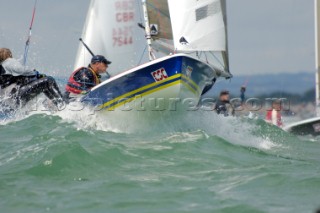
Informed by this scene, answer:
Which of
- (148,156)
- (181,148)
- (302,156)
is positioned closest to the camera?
(148,156)

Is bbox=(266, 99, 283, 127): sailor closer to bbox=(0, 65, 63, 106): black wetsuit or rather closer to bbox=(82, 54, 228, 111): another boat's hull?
bbox=(82, 54, 228, 111): another boat's hull

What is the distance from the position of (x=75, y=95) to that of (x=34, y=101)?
3.67 feet

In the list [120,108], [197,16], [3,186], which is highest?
[197,16]

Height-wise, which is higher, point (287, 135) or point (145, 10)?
point (145, 10)

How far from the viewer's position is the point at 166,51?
1278 cm

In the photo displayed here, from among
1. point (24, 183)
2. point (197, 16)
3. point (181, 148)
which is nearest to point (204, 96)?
point (197, 16)

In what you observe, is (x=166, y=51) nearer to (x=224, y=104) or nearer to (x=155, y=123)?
(x=224, y=104)

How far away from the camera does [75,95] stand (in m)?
10.1

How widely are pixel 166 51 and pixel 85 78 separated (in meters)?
3.16

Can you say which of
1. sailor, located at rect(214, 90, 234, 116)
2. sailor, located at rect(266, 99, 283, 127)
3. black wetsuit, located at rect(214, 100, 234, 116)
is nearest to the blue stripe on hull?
black wetsuit, located at rect(214, 100, 234, 116)

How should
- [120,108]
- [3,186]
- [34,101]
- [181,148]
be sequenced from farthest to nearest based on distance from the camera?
[34,101] → [120,108] → [181,148] → [3,186]

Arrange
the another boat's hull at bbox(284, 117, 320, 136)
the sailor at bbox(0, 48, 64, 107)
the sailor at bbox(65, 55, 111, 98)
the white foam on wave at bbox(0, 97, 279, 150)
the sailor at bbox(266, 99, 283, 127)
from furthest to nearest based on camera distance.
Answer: the sailor at bbox(266, 99, 283, 127) < the another boat's hull at bbox(284, 117, 320, 136) < the sailor at bbox(0, 48, 64, 107) < the sailor at bbox(65, 55, 111, 98) < the white foam on wave at bbox(0, 97, 279, 150)

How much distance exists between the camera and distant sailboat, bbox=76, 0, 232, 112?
9250 mm

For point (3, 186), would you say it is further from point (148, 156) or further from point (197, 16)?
point (197, 16)
